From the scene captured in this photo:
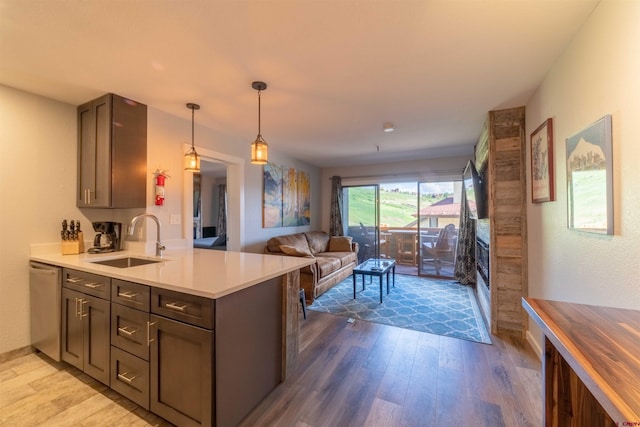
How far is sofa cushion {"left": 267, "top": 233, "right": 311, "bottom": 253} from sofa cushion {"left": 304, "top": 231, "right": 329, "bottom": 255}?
18 cm

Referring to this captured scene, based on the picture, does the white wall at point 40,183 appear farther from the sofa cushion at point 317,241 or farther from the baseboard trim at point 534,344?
the baseboard trim at point 534,344

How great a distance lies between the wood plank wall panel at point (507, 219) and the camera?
8.87 ft

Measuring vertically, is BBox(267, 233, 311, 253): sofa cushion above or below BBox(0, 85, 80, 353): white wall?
below

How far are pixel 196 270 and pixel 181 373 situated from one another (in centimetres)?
63

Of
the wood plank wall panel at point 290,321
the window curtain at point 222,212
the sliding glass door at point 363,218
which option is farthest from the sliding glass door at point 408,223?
the wood plank wall panel at point 290,321

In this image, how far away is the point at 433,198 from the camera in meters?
5.34

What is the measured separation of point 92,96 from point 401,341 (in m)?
3.86

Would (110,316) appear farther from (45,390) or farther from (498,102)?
(498,102)

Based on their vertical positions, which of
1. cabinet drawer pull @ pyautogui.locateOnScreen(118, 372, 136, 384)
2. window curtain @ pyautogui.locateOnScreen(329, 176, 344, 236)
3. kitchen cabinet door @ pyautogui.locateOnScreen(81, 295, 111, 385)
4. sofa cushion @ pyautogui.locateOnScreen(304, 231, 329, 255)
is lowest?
cabinet drawer pull @ pyautogui.locateOnScreen(118, 372, 136, 384)

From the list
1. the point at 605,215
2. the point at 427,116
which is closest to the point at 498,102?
the point at 427,116

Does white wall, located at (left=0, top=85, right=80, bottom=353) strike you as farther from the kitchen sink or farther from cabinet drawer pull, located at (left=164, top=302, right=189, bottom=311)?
cabinet drawer pull, located at (left=164, top=302, right=189, bottom=311)

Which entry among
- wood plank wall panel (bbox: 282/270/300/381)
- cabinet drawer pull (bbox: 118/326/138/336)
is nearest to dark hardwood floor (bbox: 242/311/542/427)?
wood plank wall panel (bbox: 282/270/300/381)

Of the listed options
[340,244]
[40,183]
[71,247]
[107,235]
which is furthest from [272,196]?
[40,183]

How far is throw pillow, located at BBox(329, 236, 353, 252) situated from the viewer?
18.3 ft
